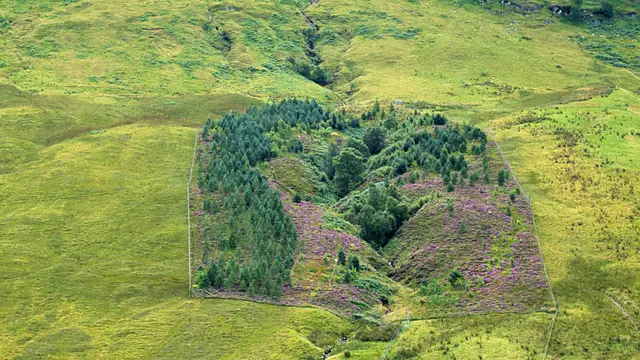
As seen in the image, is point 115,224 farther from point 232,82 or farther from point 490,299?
point 232,82

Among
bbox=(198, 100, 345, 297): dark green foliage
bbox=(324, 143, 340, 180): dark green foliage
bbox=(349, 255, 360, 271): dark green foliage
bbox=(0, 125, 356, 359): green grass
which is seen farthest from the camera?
bbox=(324, 143, 340, 180): dark green foliage

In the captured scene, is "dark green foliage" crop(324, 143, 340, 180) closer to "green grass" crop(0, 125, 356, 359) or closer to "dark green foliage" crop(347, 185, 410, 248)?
"dark green foliage" crop(347, 185, 410, 248)

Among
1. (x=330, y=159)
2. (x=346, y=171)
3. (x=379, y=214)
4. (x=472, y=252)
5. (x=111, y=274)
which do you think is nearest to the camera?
(x=111, y=274)


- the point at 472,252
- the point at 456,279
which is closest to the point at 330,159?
the point at 472,252

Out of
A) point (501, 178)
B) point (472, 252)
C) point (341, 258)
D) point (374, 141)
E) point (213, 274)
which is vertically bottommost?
point (374, 141)

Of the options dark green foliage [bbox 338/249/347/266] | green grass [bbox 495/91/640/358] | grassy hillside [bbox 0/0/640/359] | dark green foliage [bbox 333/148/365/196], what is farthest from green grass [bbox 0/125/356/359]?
green grass [bbox 495/91/640/358]

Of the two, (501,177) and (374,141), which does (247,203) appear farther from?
(374,141)

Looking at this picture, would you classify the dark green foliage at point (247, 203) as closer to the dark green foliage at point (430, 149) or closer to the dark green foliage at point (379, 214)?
the dark green foliage at point (379, 214)
